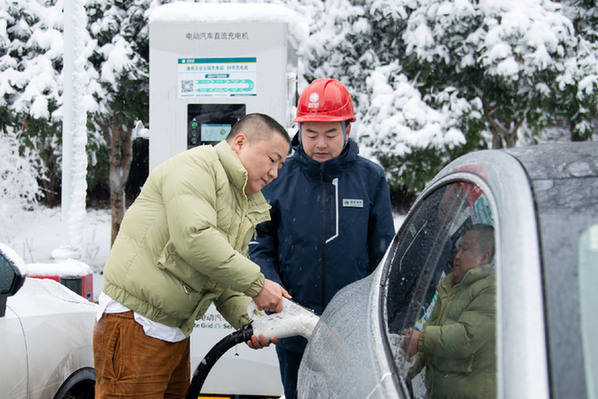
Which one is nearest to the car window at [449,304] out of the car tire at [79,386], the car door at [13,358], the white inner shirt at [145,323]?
the white inner shirt at [145,323]

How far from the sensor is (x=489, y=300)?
1.12m

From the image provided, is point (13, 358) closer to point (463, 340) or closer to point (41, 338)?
point (41, 338)

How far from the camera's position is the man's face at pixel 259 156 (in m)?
2.32

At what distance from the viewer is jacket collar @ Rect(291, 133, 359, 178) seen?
2.76 metres

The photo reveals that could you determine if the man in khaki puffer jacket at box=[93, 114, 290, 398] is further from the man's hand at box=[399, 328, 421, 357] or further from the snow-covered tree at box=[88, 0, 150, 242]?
the snow-covered tree at box=[88, 0, 150, 242]

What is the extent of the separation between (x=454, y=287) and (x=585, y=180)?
37 centimetres

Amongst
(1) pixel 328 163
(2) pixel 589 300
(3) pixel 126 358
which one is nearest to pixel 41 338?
(3) pixel 126 358

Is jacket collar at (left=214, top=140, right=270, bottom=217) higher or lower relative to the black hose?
higher

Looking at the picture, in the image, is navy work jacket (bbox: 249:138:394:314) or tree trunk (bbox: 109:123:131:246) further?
tree trunk (bbox: 109:123:131:246)

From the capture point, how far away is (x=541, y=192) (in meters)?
1.09

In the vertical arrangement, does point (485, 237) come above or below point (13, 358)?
above

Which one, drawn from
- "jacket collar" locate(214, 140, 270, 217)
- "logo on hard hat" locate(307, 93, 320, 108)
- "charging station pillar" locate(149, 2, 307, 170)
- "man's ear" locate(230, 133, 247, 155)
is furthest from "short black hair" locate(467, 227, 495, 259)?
"charging station pillar" locate(149, 2, 307, 170)

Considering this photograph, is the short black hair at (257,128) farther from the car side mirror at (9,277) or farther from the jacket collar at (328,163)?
the car side mirror at (9,277)

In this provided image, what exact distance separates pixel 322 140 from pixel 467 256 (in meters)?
1.54
